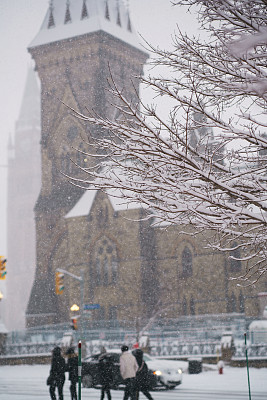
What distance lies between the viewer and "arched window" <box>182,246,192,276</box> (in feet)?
167

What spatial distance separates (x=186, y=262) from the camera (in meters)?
51.1

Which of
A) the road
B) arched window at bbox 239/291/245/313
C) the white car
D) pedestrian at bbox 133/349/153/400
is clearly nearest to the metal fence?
arched window at bbox 239/291/245/313

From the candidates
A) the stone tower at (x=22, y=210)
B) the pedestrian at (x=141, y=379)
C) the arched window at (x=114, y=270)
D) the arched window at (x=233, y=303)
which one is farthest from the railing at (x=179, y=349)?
the stone tower at (x=22, y=210)

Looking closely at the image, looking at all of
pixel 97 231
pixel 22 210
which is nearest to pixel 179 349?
pixel 97 231

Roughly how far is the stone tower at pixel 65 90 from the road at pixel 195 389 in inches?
1222

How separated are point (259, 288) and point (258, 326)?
1378cm

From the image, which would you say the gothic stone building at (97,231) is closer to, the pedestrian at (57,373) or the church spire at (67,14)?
the church spire at (67,14)

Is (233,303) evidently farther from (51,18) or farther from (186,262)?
(51,18)

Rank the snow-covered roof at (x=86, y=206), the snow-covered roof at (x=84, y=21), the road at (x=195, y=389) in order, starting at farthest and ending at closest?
the snow-covered roof at (x=84, y=21), the snow-covered roof at (x=86, y=206), the road at (x=195, y=389)

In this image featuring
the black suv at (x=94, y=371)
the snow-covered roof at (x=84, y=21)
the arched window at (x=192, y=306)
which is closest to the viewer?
the black suv at (x=94, y=371)

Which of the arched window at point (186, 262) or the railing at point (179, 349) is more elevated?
the arched window at point (186, 262)

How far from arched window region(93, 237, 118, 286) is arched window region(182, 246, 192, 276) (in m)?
5.15

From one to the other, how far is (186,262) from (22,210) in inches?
2921

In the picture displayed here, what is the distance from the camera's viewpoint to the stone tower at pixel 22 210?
395ft
